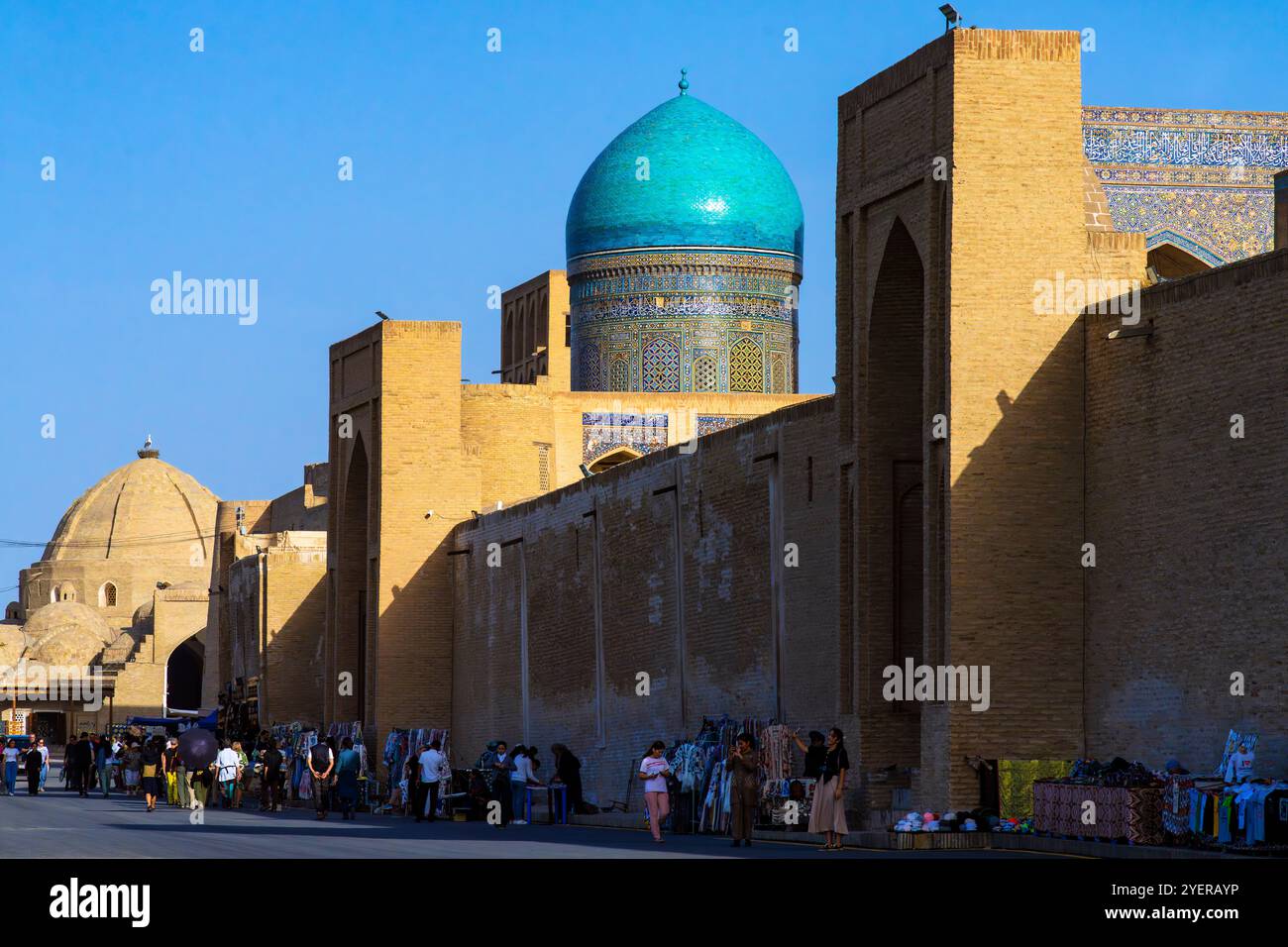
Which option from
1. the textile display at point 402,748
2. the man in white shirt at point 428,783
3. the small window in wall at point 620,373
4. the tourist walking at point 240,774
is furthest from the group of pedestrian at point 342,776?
the small window in wall at point 620,373

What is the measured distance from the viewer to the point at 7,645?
63.8 metres

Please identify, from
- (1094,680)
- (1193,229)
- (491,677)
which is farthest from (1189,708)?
(491,677)

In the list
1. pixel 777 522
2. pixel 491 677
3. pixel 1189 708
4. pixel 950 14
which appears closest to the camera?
pixel 1189 708

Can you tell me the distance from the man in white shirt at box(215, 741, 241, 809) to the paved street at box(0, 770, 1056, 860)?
227 cm

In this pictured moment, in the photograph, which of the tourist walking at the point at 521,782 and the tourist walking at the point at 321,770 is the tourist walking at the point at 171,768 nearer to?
the tourist walking at the point at 321,770

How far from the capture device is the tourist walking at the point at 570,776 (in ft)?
76.2

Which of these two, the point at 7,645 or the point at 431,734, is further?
the point at 7,645

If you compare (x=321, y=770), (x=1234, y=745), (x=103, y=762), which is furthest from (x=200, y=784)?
(x=1234, y=745)

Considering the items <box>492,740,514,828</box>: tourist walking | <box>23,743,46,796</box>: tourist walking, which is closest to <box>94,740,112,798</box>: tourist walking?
<box>23,743,46,796</box>: tourist walking

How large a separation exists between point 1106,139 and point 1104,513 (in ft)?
22.0

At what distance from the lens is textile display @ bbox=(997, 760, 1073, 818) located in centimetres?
1625

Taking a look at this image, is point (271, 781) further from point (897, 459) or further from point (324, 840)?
point (897, 459)

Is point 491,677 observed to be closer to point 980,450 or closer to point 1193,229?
point 1193,229

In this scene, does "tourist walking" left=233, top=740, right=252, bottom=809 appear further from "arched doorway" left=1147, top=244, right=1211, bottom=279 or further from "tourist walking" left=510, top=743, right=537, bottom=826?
"arched doorway" left=1147, top=244, right=1211, bottom=279
